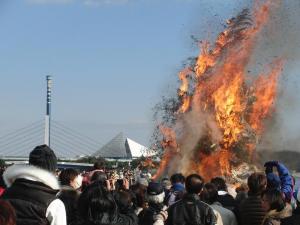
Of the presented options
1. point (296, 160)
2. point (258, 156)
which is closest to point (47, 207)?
point (258, 156)

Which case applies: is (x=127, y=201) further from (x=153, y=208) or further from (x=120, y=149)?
(x=120, y=149)

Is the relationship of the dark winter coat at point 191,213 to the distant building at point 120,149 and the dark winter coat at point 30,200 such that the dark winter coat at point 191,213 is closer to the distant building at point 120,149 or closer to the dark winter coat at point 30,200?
the dark winter coat at point 30,200

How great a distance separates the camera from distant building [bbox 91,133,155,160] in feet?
402

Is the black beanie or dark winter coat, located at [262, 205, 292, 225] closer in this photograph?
the black beanie

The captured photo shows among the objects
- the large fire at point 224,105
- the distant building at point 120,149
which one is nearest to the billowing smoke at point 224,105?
the large fire at point 224,105

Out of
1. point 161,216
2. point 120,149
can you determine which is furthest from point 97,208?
point 120,149

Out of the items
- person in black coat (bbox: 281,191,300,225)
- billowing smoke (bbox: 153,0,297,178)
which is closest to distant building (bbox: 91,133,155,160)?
billowing smoke (bbox: 153,0,297,178)

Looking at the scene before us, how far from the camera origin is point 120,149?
429 feet

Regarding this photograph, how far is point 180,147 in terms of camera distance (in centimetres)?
2989

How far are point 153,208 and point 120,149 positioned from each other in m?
123

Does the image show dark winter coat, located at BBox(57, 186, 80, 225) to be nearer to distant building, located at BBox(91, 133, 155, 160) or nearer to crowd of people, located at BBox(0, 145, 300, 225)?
crowd of people, located at BBox(0, 145, 300, 225)

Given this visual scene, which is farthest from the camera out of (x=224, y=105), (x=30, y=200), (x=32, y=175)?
(x=224, y=105)

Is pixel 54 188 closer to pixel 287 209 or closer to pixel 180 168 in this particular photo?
pixel 287 209

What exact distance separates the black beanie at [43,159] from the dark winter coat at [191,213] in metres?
2.10
